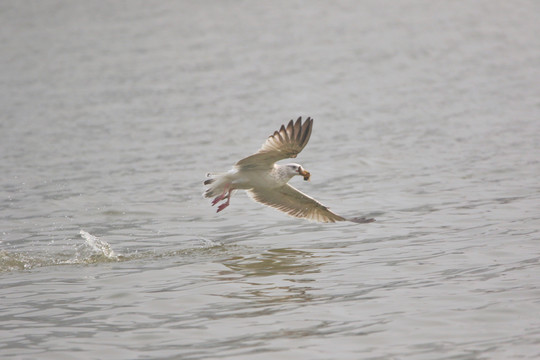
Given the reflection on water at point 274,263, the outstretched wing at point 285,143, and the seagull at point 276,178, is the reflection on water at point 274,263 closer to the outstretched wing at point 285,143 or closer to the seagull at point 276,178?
the seagull at point 276,178

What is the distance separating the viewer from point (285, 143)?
29.2ft

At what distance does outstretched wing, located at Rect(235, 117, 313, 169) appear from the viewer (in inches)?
345

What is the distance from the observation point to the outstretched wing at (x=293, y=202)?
1033 cm

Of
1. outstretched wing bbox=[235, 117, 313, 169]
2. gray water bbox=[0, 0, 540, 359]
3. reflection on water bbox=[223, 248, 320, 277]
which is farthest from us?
reflection on water bbox=[223, 248, 320, 277]

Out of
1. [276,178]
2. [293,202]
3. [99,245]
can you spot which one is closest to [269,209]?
[293,202]

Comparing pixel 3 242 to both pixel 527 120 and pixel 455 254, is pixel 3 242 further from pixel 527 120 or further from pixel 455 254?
pixel 527 120

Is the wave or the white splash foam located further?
the white splash foam

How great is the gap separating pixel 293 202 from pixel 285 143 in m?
1.81

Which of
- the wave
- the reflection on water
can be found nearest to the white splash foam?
the wave

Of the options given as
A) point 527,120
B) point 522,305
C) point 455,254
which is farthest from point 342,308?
point 527,120

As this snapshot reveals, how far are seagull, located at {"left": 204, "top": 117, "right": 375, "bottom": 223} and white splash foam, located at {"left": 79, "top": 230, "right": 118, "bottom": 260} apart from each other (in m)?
1.33

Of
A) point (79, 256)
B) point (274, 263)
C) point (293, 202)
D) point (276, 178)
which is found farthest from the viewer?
point (293, 202)

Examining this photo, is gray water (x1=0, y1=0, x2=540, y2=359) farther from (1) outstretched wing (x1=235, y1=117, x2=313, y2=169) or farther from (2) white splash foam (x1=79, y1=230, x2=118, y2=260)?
(1) outstretched wing (x1=235, y1=117, x2=313, y2=169)

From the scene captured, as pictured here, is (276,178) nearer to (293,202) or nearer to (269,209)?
(293,202)
